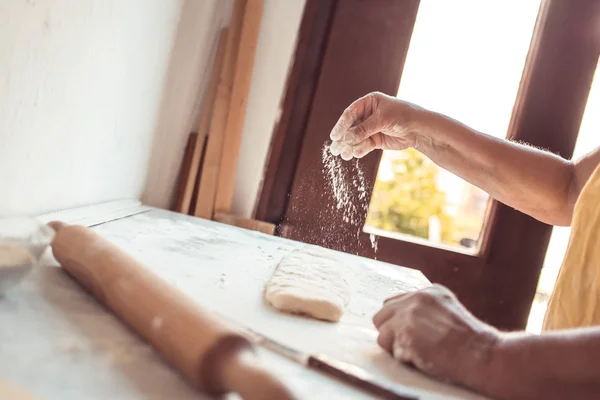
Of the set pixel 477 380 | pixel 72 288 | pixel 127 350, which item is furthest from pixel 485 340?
pixel 72 288

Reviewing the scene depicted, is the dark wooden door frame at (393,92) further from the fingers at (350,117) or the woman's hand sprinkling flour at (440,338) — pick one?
the woman's hand sprinkling flour at (440,338)

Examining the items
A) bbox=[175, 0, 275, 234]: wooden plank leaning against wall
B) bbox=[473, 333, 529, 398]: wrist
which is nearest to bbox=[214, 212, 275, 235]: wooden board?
bbox=[175, 0, 275, 234]: wooden plank leaning against wall

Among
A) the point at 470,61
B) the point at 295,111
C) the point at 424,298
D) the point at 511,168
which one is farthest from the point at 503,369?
the point at 470,61

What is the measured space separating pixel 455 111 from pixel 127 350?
142 centimetres

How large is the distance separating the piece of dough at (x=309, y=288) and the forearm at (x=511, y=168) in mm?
405

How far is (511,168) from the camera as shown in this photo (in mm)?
1208

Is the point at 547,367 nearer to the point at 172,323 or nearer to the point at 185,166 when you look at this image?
the point at 172,323

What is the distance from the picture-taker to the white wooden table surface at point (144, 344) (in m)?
0.46

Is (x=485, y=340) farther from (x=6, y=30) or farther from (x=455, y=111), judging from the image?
(x=455, y=111)

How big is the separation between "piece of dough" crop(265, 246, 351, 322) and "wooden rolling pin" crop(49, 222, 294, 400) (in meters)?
0.23

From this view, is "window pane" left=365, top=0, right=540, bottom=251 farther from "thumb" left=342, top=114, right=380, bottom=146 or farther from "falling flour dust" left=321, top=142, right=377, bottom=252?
"thumb" left=342, top=114, right=380, bottom=146

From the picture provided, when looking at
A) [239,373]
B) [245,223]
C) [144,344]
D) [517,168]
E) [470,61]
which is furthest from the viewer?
[470,61]

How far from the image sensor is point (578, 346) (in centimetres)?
57

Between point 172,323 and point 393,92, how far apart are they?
121 centimetres
